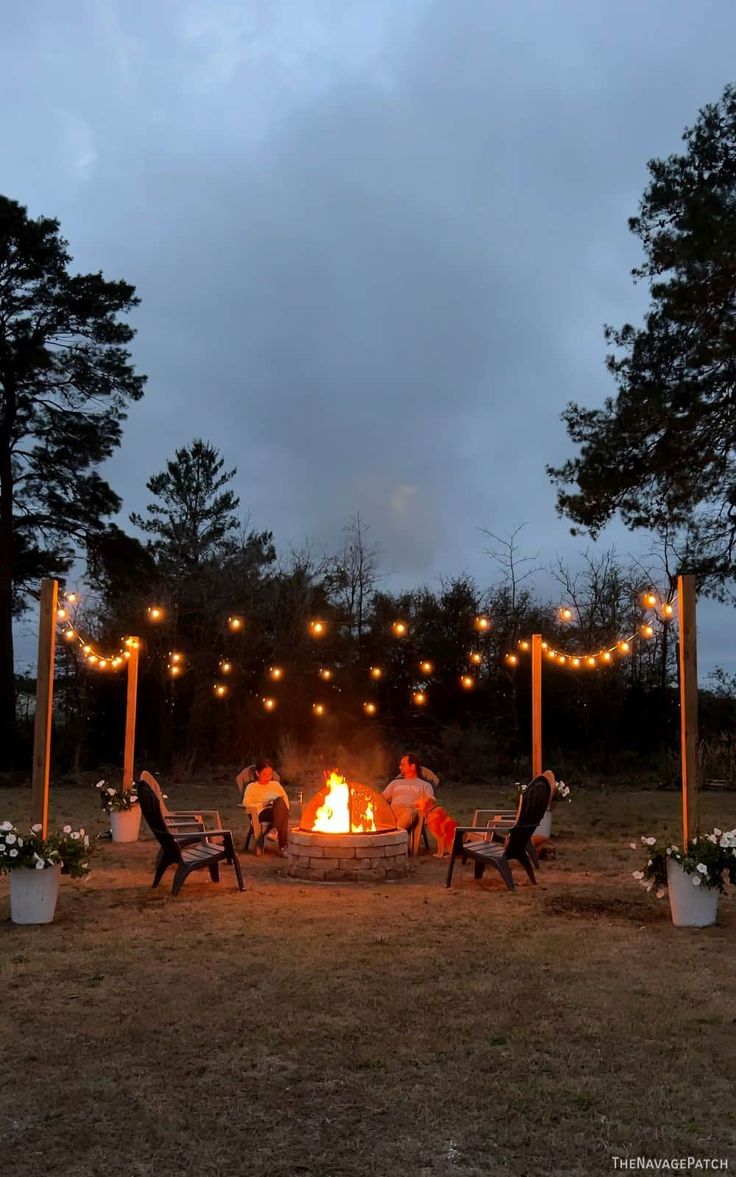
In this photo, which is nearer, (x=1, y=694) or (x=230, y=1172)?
(x=230, y=1172)

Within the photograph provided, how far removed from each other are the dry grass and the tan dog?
1.78m

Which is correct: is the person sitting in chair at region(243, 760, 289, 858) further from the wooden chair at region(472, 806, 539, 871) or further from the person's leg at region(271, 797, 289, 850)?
the wooden chair at region(472, 806, 539, 871)

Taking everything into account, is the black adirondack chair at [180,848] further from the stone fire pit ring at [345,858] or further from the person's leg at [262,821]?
the person's leg at [262,821]

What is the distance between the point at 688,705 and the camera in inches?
229

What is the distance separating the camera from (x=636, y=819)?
36.2 feet

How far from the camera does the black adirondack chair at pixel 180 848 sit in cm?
636

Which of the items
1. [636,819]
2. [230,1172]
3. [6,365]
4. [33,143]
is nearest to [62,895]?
[230,1172]

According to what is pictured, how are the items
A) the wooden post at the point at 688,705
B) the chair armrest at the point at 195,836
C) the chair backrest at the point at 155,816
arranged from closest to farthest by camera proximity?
the wooden post at the point at 688,705 → the chair backrest at the point at 155,816 → the chair armrest at the point at 195,836

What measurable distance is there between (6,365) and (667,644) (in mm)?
14259

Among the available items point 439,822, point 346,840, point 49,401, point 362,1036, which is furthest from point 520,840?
point 49,401

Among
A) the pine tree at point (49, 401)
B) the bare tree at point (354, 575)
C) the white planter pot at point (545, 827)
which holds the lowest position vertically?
the white planter pot at point (545, 827)

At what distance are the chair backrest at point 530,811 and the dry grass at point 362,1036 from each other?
1.55 feet

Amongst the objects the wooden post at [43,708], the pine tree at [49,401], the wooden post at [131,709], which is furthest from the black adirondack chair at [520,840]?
the pine tree at [49,401]

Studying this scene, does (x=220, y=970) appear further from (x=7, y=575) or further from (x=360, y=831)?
(x=7, y=575)
